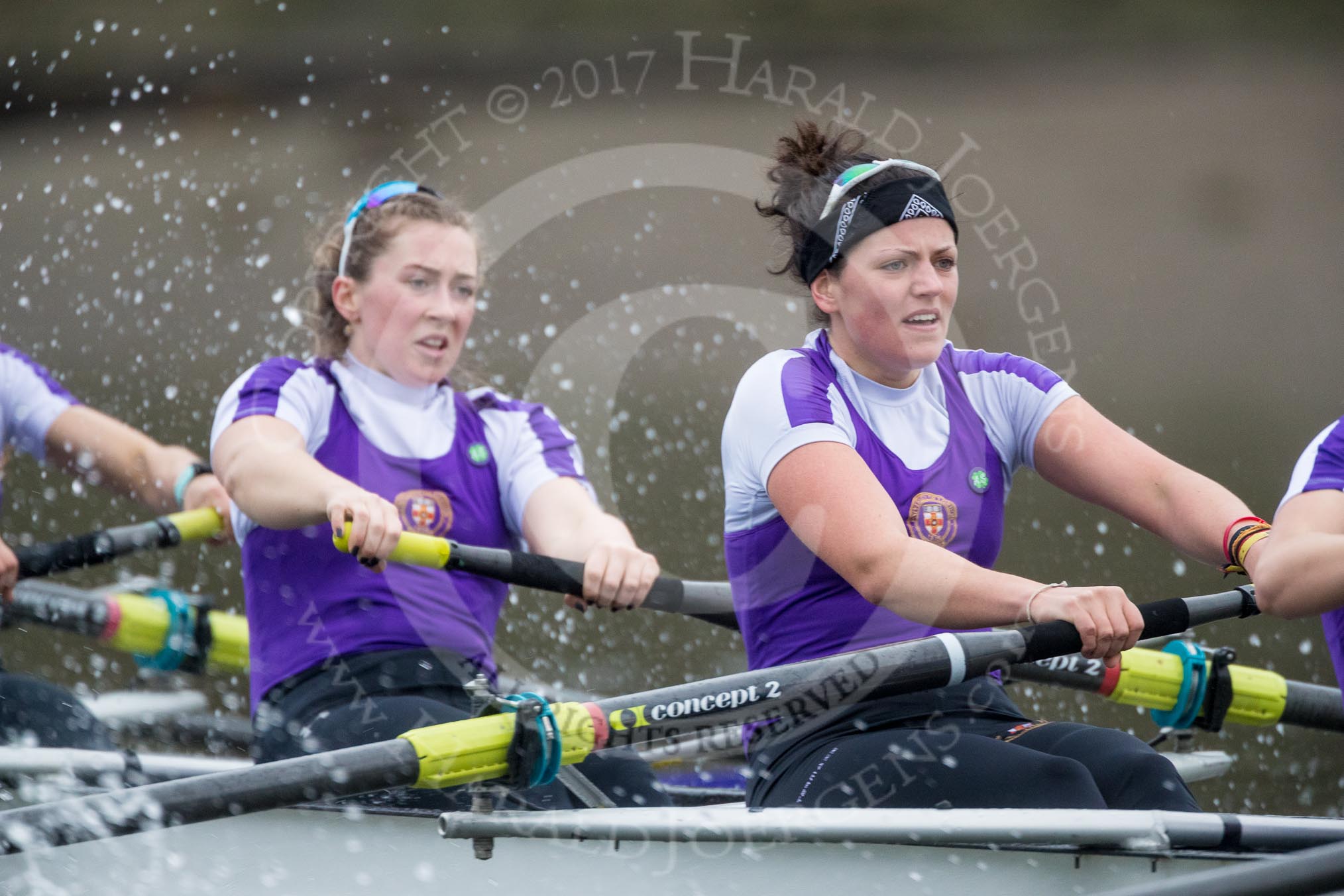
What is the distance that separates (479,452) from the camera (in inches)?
99.5

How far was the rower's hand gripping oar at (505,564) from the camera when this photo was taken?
2223mm

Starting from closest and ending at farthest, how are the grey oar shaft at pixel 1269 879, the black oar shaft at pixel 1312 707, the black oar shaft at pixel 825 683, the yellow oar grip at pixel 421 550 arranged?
1. the grey oar shaft at pixel 1269 879
2. the black oar shaft at pixel 825 683
3. the yellow oar grip at pixel 421 550
4. the black oar shaft at pixel 1312 707

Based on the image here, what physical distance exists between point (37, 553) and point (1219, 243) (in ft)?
18.2

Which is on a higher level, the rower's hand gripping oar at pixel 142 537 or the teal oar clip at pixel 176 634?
the rower's hand gripping oar at pixel 142 537

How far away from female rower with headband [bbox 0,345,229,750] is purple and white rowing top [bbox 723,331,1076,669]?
1.43 metres

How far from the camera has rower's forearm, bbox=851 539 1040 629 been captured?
1.76m

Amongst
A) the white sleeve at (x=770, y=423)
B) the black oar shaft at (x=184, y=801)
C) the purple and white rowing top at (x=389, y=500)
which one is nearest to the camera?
the black oar shaft at (x=184, y=801)

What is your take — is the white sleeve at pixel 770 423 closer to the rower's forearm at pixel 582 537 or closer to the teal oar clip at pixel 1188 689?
the rower's forearm at pixel 582 537

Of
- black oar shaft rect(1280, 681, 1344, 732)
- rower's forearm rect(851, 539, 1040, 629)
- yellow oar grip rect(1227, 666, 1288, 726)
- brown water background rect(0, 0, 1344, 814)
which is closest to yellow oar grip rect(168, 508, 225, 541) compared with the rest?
brown water background rect(0, 0, 1344, 814)

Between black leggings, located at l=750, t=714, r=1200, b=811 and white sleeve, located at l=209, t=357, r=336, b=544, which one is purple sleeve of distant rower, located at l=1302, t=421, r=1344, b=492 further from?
white sleeve, located at l=209, t=357, r=336, b=544

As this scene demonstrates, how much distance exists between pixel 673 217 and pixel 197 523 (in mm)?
2659

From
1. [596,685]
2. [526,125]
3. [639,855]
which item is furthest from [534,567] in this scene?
[526,125]

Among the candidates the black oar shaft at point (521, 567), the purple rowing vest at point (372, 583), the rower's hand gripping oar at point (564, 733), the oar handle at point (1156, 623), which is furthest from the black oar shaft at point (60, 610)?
the oar handle at point (1156, 623)

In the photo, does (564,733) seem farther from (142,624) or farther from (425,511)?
(142,624)
